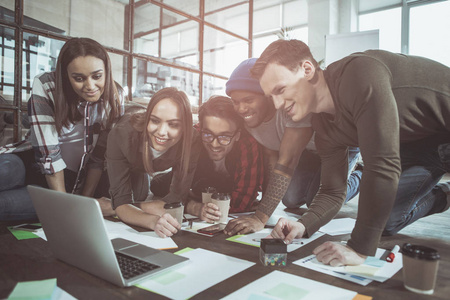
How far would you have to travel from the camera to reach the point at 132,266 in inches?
35.6

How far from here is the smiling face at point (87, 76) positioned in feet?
5.73

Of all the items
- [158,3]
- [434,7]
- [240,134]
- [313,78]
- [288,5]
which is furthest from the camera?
[288,5]

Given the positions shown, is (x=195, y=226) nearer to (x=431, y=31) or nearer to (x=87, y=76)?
(x=87, y=76)

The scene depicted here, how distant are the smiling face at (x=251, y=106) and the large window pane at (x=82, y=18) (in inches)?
51.6

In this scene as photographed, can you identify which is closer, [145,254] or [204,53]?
[145,254]

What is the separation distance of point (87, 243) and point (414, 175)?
4.98 ft

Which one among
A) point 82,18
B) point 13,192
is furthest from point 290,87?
point 82,18

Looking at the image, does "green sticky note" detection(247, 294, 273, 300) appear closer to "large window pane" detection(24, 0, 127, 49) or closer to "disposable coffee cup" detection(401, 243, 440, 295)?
"disposable coffee cup" detection(401, 243, 440, 295)

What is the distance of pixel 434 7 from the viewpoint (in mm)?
5234

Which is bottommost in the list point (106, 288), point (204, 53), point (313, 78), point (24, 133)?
point (106, 288)

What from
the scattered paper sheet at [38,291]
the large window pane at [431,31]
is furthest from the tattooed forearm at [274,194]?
the large window pane at [431,31]

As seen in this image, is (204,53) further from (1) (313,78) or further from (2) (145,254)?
(2) (145,254)

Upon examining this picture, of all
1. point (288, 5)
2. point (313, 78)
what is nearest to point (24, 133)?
point (313, 78)

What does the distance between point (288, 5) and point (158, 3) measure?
436cm
